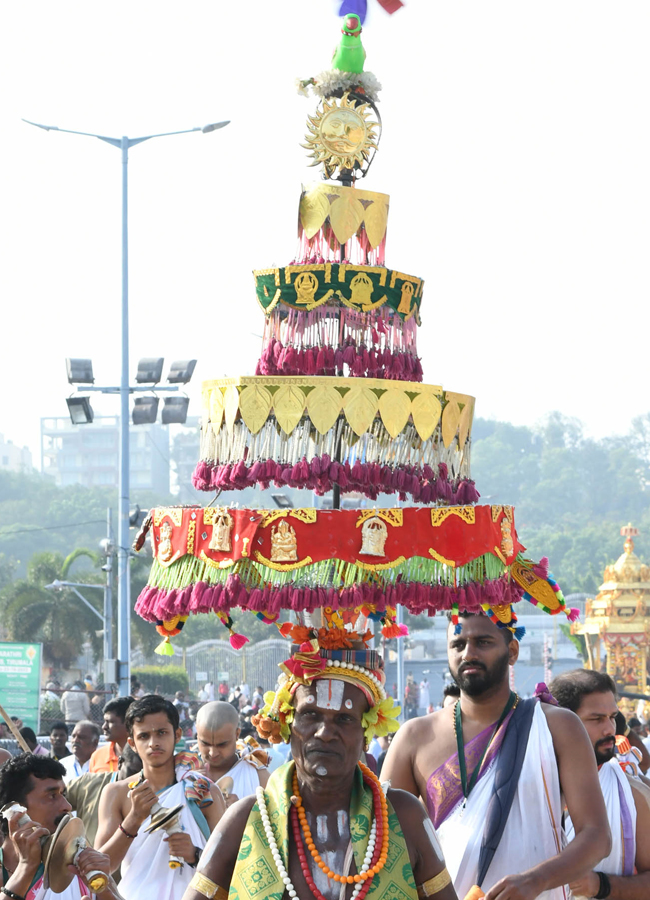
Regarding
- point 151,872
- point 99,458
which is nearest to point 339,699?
point 151,872

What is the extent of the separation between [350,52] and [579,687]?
9.82 ft

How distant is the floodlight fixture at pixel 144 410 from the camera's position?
16.3 meters

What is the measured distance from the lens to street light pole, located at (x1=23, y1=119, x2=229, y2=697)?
1647 centimetres

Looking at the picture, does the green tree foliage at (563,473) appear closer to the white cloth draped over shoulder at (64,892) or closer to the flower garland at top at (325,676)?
the white cloth draped over shoulder at (64,892)

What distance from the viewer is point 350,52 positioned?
6031 millimetres

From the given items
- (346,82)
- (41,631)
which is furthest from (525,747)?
(41,631)

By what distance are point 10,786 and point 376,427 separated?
1948 mm

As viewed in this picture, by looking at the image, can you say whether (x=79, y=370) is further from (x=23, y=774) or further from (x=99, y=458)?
(x=99, y=458)

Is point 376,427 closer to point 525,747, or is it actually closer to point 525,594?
point 525,594

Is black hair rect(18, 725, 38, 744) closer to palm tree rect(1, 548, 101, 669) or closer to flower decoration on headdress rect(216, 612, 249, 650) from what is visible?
flower decoration on headdress rect(216, 612, 249, 650)

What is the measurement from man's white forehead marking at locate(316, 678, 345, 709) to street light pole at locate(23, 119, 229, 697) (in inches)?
501

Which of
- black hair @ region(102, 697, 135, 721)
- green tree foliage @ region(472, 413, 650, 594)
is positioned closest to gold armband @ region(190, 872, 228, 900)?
black hair @ region(102, 697, 135, 721)

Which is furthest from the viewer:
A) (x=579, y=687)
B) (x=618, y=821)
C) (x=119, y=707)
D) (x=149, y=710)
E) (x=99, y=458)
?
(x=99, y=458)

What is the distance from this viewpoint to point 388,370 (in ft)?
19.1
